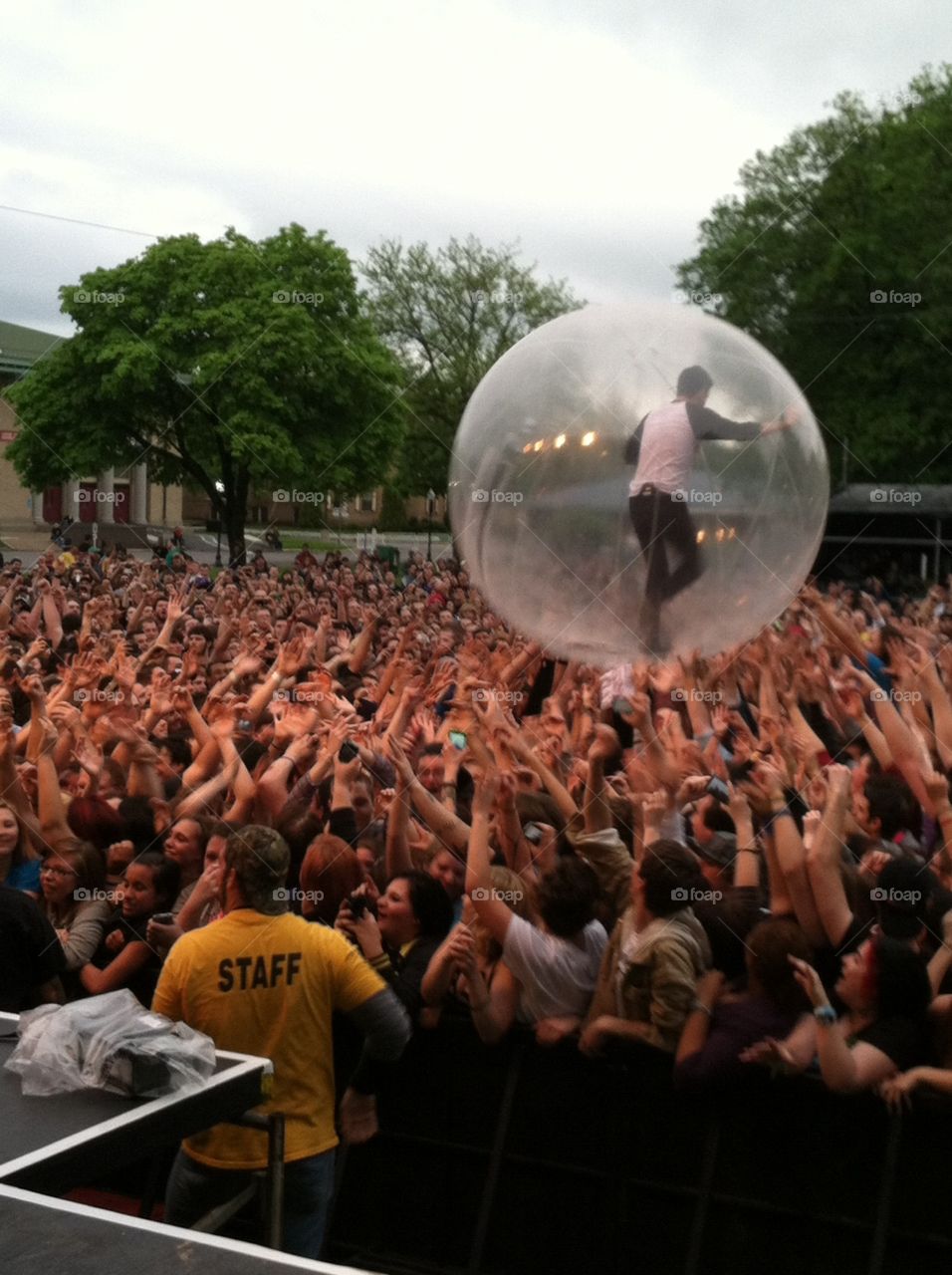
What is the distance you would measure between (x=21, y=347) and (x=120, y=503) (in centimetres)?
154

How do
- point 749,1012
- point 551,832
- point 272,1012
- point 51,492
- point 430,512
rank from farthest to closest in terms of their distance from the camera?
point 51,492 → point 430,512 → point 551,832 → point 272,1012 → point 749,1012

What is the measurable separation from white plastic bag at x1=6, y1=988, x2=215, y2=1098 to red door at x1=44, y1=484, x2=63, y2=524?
8558 mm

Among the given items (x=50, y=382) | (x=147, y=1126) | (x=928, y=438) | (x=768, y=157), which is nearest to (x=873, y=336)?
(x=928, y=438)

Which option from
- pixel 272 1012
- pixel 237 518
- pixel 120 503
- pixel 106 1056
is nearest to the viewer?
pixel 106 1056

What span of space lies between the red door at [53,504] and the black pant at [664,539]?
6.87 metres

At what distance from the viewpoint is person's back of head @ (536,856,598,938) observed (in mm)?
3820

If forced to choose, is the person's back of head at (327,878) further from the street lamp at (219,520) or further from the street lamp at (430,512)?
the street lamp at (219,520)

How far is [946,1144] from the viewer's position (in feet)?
10.9

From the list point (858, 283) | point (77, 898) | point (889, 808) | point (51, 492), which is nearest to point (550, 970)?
point (889, 808)

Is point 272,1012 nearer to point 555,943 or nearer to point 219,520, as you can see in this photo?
point 555,943

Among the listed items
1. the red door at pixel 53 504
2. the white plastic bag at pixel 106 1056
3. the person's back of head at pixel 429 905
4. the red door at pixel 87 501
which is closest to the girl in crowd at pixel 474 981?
the person's back of head at pixel 429 905

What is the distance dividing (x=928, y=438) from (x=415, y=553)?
5.69 metres

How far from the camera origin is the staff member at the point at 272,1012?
3.65 metres

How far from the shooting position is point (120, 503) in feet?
38.2
